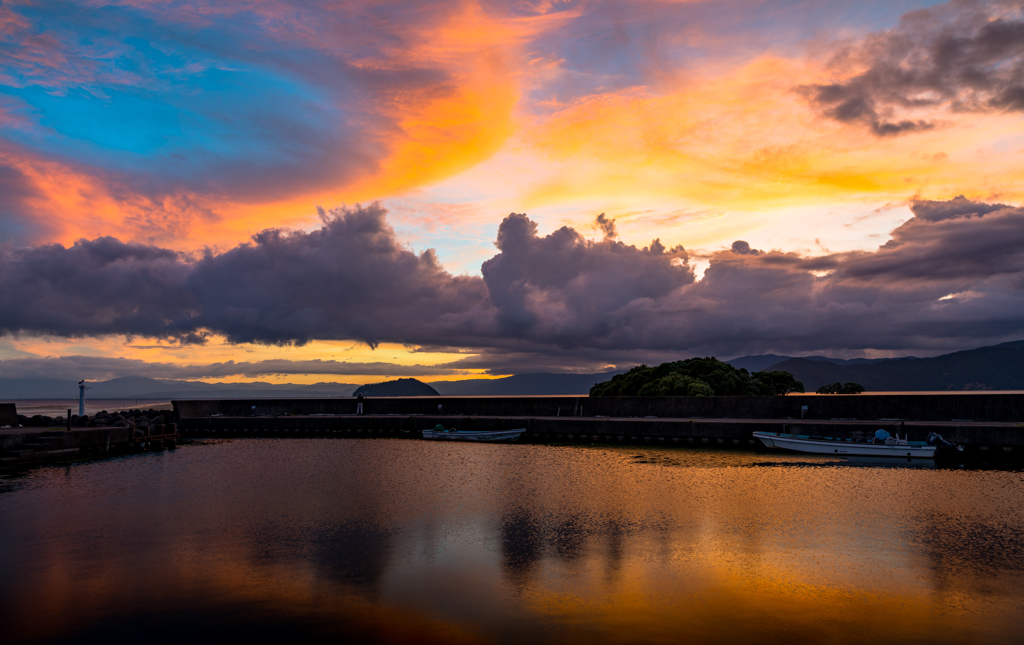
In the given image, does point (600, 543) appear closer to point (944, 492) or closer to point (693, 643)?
point (693, 643)

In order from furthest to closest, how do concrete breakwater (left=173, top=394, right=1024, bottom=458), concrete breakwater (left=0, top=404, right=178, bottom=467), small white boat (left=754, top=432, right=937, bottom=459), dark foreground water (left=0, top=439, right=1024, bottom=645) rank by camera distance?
concrete breakwater (left=0, top=404, right=178, bottom=467)
concrete breakwater (left=173, top=394, right=1024, bottom=458)
small white boat (left=754, top=432, right=937, bottom=459)
dark foreground water (left=0, top=439, right=1024, bottom=645)

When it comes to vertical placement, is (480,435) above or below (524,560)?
below

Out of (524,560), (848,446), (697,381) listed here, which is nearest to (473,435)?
(697,381)

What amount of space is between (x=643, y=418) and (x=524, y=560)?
35775mm

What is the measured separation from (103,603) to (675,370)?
58724 mm

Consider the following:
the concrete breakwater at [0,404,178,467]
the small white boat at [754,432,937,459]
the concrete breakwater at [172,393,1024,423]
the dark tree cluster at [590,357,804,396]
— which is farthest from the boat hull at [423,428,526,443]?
the concrete breakwater at [0,404,178,467]

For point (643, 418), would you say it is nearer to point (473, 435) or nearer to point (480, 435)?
point (480, 435)

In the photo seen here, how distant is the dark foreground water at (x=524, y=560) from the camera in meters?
10.9

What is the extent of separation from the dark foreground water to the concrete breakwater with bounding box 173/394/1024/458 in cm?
1082

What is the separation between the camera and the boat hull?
50750 millimetres

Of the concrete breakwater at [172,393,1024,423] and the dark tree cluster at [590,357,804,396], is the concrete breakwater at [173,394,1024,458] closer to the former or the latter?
the concrete breakwater at [172,393,1024,423]

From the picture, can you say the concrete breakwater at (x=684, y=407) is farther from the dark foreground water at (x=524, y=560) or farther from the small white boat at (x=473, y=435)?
the dark foreground water at (x=524, y=560)

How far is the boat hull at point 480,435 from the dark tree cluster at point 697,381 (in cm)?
1606

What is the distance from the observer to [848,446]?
1395 inches
